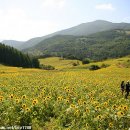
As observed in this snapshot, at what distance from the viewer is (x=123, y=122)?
1537 cm

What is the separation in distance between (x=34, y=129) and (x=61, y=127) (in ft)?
4.06

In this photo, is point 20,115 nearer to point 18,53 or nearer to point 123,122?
point 123,122

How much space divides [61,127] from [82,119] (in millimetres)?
1431

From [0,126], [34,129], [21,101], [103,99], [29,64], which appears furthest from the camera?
[29,64]

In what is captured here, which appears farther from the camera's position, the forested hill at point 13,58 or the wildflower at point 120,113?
the forested hill at point 13,58

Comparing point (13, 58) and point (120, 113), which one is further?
point (13, 58)

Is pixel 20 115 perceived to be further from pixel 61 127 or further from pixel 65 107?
pixel 65 107

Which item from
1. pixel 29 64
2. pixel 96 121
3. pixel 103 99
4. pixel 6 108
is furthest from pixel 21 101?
pixel 29 64

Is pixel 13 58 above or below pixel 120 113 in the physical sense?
below

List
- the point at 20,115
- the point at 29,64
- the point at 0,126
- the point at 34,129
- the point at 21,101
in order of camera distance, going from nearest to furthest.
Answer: the point at 0,126
the point at 34,129
the point at 20,115
the point at 21,101
the point at 29,64

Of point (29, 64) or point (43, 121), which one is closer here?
point (43, 121)

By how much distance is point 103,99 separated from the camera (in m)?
23.8

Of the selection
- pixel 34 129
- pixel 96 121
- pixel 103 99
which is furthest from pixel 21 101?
pixel 103 99

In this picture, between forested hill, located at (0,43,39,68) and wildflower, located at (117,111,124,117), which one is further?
forested hill, located at (0,43,39,68)
